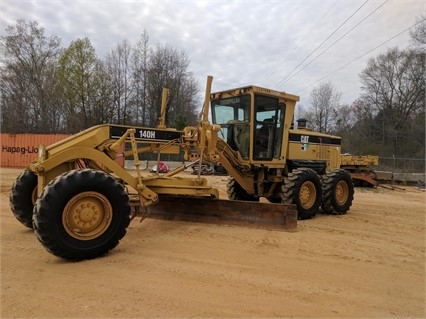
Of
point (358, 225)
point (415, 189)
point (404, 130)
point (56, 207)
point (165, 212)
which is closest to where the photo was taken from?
point (56, 207)

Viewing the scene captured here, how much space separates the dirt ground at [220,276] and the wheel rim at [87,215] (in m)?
0.40

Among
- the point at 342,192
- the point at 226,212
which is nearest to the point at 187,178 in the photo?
the point at 226,212

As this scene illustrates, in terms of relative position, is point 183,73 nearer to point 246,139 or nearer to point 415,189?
point 415,189

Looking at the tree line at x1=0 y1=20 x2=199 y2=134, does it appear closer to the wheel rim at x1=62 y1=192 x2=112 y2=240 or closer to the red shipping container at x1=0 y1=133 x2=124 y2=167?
the red shipping container at x1=0 y1=133 x2=124 y2=167

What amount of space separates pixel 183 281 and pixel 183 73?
44.6m

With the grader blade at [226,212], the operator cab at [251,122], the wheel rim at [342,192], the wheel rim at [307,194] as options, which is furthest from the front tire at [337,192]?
the grader blade at [226,212]

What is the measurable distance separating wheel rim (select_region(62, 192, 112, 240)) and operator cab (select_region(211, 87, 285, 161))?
4.23m

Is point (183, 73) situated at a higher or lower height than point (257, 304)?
higher

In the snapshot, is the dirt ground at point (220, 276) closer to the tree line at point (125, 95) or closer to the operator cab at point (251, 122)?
the operator cab at point (251, 122)

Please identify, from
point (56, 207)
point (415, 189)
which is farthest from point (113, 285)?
point (415, 189)

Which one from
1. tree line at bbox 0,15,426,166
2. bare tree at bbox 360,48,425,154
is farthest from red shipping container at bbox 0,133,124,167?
bare tree at bbox 360,48,425,154

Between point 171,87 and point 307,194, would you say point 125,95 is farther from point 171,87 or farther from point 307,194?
point 307,194

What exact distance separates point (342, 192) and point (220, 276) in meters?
6.38

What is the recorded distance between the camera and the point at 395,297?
4.12 m
